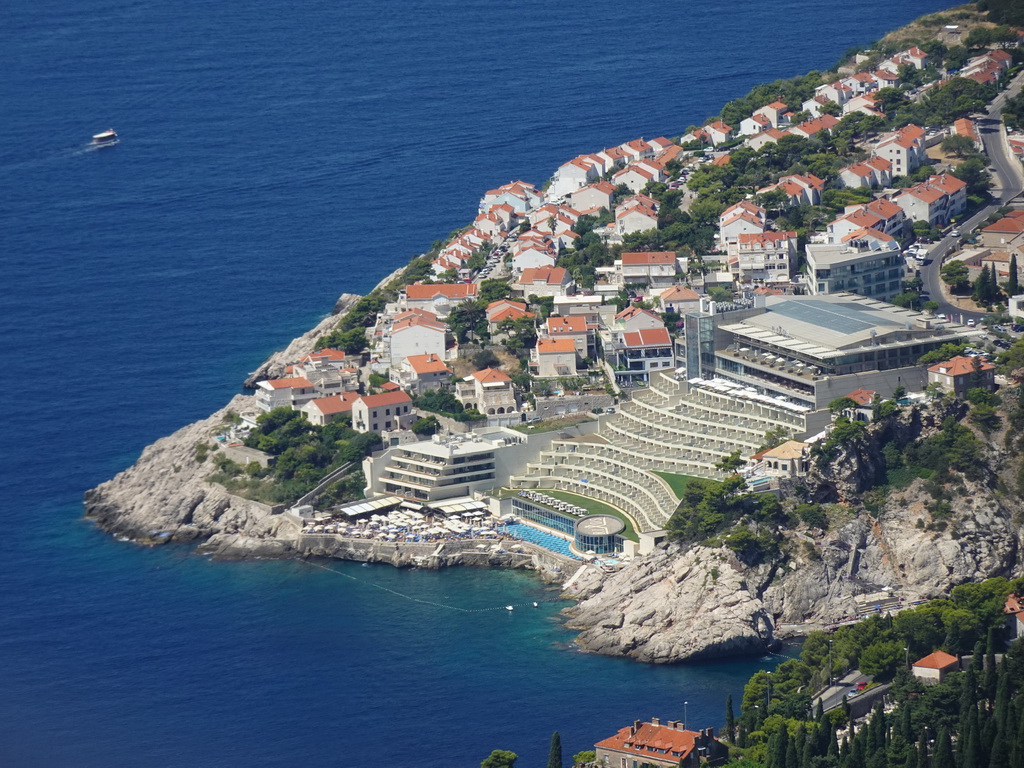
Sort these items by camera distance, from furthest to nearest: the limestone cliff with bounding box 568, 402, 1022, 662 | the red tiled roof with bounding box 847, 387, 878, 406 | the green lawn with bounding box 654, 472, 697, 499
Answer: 1. the red tiled roof with bounding box 847, 387, 878, 406
2. the green lawn with bounding box 654, 472, 697, 499
3. the limestone cliff with bounding box 568, 402, 1022, 662

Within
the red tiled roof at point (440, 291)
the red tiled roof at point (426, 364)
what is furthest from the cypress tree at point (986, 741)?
the red tiled roof at point (440, 291)

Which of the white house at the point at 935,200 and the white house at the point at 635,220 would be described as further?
the white house at the point at 635,220

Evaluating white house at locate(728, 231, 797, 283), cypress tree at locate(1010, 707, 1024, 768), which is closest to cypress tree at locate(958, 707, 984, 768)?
cypress tree at locate(1010, 707, 1024, 768)

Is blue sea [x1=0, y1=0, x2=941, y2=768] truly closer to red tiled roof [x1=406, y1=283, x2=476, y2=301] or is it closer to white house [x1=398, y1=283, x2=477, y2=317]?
white house [x1=398, y1=283, x2=477, y2=317]

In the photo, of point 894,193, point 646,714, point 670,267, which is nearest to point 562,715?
point 646,714

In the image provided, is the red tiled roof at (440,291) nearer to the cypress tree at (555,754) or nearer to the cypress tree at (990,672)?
the cypress tree at (990,672)

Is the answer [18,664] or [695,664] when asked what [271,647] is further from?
[695,664]
